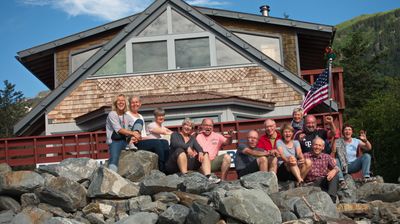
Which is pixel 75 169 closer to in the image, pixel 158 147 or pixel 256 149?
pixel 158 147

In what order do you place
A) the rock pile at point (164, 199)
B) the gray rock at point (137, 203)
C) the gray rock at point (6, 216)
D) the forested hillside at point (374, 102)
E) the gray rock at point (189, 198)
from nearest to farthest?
the rock pile at point (164, 199) < the gray rock at point (189, 198) < the gray rock at point (137, 203) < the gray rock at point (6, 216) < the forested hillside at point (374, 102)

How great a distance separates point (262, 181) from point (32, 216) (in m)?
3.37

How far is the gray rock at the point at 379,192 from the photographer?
8.94m

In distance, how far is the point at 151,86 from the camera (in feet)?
54.6

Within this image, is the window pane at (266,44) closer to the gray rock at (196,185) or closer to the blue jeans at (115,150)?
the blue jeans at (115,150)

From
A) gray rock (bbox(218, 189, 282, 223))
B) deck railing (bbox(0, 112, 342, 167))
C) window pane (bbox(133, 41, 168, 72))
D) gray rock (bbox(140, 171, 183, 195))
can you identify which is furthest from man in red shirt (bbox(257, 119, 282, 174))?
window pane (bbox(133, 41, 168, 72))

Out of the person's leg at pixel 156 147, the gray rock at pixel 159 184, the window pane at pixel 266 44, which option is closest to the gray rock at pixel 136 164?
the person's leg at pixel 156 147

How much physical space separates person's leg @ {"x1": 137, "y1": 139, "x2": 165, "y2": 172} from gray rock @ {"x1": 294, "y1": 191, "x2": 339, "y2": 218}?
251 centimetres

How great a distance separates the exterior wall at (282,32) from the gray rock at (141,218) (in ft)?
36.5

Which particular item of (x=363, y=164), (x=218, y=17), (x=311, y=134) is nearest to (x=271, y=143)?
(x=311, y=134)

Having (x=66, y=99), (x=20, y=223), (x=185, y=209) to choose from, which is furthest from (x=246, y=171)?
(x=66, y=99)

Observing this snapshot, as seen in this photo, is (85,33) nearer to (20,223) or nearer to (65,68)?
(65,68)

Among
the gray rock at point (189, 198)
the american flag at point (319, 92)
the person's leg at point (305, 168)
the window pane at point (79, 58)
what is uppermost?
the window pane at point (79, 58)

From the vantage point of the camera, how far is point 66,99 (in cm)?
1669
